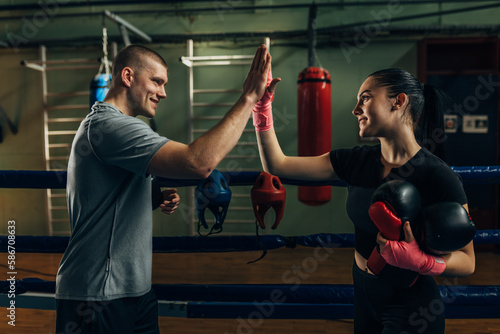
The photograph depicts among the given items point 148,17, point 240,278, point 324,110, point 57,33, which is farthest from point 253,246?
point 57,33

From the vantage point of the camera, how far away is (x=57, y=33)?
191 inches

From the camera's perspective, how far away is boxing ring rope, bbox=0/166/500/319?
1.75 m

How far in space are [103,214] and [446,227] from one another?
3.23 ft

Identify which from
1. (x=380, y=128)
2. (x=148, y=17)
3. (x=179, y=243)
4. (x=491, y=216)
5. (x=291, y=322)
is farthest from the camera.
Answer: (x=148, y=17)

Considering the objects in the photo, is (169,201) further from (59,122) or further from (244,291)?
(59,122)

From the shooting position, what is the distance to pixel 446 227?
0.91 meters

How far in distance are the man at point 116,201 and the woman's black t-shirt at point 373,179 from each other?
1.50 ft

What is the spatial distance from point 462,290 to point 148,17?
15.6 ft

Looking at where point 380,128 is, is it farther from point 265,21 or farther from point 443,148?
point 265,21

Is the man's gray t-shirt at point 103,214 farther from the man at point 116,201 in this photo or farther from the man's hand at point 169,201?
the man's hand at point 169,201

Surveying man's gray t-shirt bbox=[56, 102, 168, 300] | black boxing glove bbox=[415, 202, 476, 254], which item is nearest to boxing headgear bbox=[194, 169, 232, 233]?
A: man's gray t-shirt bbox=[56, 102, 168, 300]

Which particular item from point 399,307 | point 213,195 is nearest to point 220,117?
point 213,195

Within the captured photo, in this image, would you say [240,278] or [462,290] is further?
[240,278]

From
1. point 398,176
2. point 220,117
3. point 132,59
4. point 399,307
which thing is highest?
point 220,117
